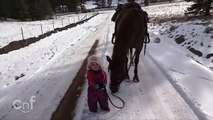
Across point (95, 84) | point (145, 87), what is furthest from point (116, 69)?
point (145, 87)

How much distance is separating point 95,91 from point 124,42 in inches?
53.2

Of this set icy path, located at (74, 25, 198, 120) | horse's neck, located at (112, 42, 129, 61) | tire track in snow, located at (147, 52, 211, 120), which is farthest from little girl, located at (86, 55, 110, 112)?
tire track in snow, located at (147, 52, 211, 120)

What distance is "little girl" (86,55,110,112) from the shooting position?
5.30m

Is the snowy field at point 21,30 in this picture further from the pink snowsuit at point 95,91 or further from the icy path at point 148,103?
the pink snowsuit at point 95,91

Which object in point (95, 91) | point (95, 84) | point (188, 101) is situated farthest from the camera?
point (188, 101)

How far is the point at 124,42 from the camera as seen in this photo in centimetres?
596

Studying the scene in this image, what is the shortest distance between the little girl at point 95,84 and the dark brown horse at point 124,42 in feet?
1.36

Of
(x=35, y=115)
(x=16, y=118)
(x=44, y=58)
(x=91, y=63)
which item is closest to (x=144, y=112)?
(x=91, y=63)

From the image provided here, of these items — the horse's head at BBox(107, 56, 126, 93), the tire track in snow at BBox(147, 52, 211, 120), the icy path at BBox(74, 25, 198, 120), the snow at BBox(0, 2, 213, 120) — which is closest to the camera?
the tire track in snow at BBox(147, 52, 211, 120)

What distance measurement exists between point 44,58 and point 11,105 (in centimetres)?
624

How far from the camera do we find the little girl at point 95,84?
209 inches

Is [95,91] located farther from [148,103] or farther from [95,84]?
[148,103]

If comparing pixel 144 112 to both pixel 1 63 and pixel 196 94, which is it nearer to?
pixel 196 94

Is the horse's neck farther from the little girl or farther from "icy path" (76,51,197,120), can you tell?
"icy path" (76,51,197,120)
